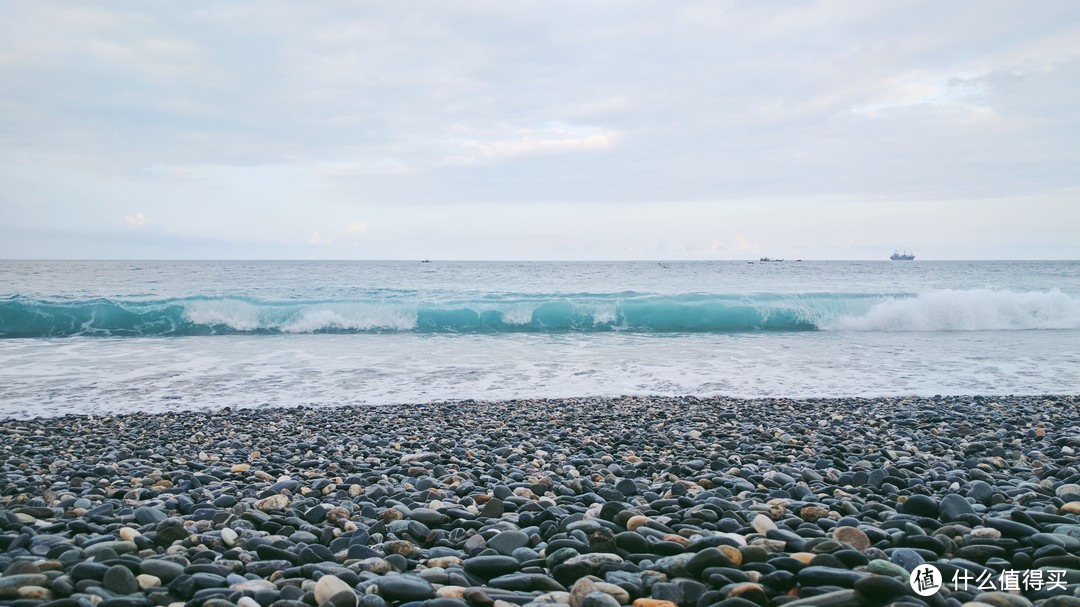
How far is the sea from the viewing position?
31.9 ft

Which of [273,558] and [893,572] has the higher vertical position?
[893,572]

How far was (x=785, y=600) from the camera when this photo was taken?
7.26 feet

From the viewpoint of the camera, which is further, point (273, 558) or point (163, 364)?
point (163, 364)

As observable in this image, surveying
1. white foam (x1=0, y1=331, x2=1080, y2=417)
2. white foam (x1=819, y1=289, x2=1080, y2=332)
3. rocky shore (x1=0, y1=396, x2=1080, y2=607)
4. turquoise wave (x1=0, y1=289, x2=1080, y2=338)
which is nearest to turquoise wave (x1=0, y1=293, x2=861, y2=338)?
turquoise wave (x1=0, y1=289, x2=1080, y2=338)

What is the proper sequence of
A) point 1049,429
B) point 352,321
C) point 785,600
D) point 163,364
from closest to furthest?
point 785,600
point 1049,429
point 163,364
point 352,321

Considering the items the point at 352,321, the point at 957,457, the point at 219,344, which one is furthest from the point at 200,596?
the point at 352,321

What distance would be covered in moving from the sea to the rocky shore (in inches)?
128

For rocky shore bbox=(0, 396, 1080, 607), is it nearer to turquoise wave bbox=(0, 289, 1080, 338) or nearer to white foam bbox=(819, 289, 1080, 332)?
turquoise wave bbox=(0, 289, 1080, 338)

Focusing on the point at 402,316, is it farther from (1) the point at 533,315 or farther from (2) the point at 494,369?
(2) the point at 494,369

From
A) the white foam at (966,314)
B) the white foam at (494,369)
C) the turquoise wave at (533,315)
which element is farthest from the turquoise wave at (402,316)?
the white foam at (494,369)

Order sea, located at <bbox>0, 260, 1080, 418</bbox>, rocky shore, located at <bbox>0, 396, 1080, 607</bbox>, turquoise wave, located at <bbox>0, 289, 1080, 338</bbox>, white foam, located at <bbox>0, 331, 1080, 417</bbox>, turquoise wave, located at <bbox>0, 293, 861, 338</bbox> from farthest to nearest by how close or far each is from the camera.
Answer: turquoise wave, located at <bbox>0, 293, 861, 338</bbox> < turquoise wave, located at <bbox>0, 289, 1080, 338</bbox> < sea, located at <bbox>0, 260, 1080, 418</bbox> < white foam, located at <bbox>0, 331, 1080, 417</bbox> < rocky shore, located at <bbox>0, 396, 1080, 607</bbox>

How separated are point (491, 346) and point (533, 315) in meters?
8.01

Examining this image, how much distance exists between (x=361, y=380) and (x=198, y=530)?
295 inches

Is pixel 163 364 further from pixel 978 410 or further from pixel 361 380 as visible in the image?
pixel 978 410
